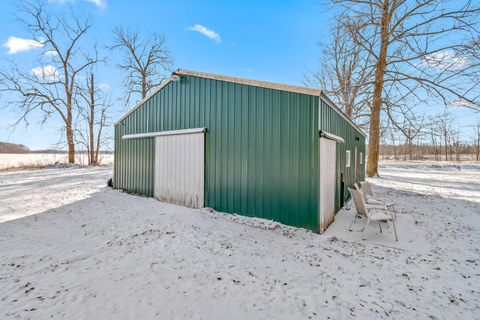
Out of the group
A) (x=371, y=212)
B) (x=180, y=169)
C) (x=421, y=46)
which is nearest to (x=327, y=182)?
(x=371, y=212)

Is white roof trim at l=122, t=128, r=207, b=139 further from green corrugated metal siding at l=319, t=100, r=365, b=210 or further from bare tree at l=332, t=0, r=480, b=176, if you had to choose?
bare tree at l=332, t=0, r=480, b=176

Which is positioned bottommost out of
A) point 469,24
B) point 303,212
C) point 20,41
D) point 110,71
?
point 303,212

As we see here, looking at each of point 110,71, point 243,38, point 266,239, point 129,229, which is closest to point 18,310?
point 129,229

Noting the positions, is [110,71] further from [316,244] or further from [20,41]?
[316,244]

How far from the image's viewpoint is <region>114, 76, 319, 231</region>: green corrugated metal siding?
435cm

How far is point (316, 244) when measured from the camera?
151 inches

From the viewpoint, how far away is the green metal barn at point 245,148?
172 inches

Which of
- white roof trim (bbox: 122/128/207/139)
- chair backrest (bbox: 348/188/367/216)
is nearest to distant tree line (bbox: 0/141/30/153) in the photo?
white roof trim (bbox: 122/128/207/139)

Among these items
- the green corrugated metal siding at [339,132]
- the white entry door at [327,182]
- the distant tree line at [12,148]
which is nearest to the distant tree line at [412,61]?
the green corrugated metal siding at [339,132]

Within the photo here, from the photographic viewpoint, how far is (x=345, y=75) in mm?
15531

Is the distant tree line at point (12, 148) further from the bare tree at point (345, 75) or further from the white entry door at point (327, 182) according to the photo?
the white entry door at point (327, 182)

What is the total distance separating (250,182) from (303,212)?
50.5 inches

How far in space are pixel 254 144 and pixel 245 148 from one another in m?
0.25

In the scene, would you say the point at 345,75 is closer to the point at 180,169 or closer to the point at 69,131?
the point at 180,169
